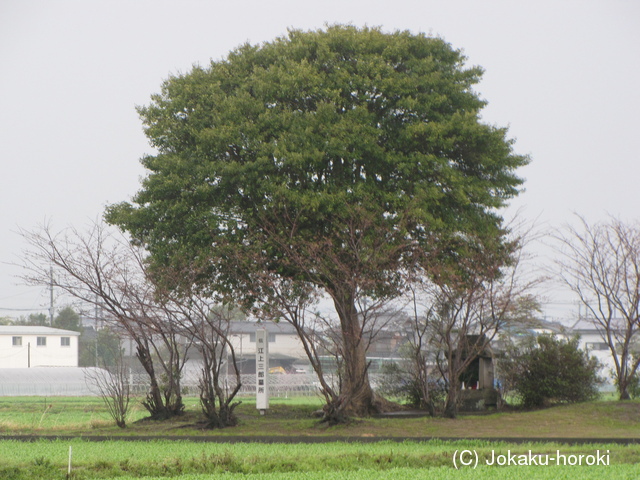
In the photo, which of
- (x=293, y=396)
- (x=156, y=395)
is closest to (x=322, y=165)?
(x=156, y=395)

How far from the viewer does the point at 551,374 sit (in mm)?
22766

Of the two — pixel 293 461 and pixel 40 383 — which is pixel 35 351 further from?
pixel 293 461

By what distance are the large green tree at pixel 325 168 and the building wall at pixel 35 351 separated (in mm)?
33993

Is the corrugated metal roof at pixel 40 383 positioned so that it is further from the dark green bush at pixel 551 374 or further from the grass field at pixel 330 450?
the dark green bush at pixel 551 374

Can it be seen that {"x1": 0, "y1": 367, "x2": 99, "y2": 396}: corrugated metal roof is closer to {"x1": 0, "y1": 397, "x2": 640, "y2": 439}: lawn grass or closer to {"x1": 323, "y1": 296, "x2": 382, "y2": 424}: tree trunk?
{"x1": 0, "y1": 397, "x2": 640, "y2": 439}: lawn grass

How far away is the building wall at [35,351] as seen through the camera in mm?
52875

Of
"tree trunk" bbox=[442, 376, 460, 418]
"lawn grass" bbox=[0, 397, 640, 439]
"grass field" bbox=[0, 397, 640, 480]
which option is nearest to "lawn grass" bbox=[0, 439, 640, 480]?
"grass field" bbox=[0, 397, 640, 480]

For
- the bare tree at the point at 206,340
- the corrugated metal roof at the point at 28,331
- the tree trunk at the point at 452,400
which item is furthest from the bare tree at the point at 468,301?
the corrugated metal roof at the point at 28,331

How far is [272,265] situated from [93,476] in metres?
10.9

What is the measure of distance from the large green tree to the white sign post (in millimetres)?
1188

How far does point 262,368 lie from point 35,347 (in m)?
36.8

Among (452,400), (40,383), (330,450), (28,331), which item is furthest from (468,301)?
(28,331)

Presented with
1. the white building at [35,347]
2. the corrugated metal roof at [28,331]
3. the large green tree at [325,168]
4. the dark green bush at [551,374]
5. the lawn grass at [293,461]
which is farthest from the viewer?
the white building at [35,347]

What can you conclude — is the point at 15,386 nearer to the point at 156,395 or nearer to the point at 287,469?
the point at 156,395
